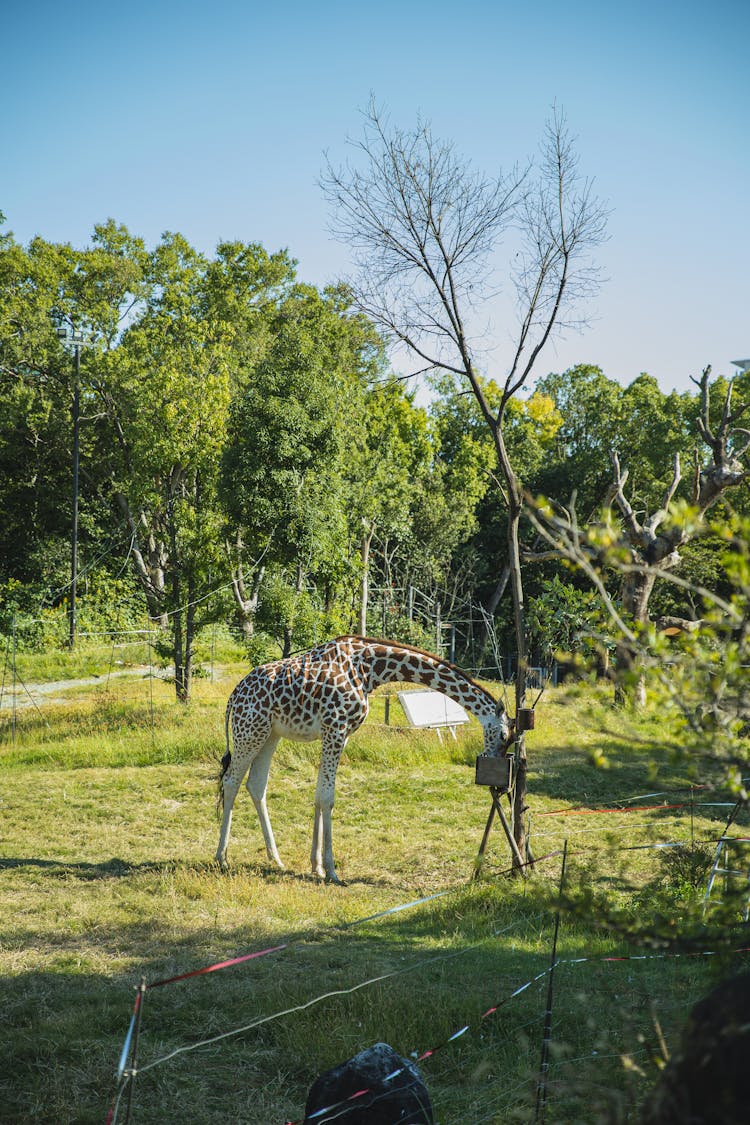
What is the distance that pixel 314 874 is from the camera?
26.1 ft

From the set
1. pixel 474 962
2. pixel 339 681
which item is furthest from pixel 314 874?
pixel 474 962

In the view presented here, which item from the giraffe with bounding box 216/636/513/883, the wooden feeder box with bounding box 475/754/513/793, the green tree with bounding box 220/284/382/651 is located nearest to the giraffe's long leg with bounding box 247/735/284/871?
the giraffe with bounding box 216/636/513/883

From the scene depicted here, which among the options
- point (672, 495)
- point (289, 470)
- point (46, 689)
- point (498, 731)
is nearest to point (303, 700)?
point (498, 731)

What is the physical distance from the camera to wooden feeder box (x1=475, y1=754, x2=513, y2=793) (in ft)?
24.2

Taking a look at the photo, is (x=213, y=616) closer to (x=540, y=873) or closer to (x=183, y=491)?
(x=183, y=491)

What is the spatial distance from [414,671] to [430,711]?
4374 millimetres

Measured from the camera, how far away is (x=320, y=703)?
8.32 meters

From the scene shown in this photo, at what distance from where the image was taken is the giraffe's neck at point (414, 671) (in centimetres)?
833

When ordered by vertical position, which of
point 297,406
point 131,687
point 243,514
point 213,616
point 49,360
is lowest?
point 131,687

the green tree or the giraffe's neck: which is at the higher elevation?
the green tree

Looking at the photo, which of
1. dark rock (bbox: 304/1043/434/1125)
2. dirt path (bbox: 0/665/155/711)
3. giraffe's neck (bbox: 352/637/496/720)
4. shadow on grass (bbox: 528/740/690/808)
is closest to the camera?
dark rock (bbox: 304/1043/434/1125)

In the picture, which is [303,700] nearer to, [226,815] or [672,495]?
[226,815]

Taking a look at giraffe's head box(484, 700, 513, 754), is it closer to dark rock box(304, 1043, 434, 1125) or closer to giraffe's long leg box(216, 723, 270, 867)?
giraffe's long leg box(216, 723, 270, 867)

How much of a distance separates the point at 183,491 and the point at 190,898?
428 inches
